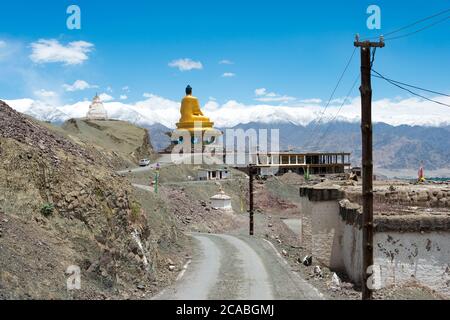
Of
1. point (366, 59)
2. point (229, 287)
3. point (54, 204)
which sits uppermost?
point (366, 59)

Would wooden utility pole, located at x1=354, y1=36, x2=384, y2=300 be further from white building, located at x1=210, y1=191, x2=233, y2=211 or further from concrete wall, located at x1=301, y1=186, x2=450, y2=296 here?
white building, located at x1=210, y1=191, x2=233, y2=211

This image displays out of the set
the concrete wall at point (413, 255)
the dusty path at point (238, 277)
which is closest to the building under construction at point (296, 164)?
the dusty path at point (238, 277)

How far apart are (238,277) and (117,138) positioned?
231 feet

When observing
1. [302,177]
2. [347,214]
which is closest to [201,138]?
[302,177]

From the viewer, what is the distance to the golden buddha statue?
255ft

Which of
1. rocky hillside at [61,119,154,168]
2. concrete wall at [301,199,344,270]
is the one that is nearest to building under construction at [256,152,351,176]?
rocky hillside at [61,119,154,168]

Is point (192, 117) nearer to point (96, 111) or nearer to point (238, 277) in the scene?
point (96, 111)

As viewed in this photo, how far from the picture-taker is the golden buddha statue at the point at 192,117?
255 ft

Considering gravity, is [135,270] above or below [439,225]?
below

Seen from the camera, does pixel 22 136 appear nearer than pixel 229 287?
No

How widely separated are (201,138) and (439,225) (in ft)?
194

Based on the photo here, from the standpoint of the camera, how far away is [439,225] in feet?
62.2

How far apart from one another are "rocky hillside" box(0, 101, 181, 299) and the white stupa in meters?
83.9
